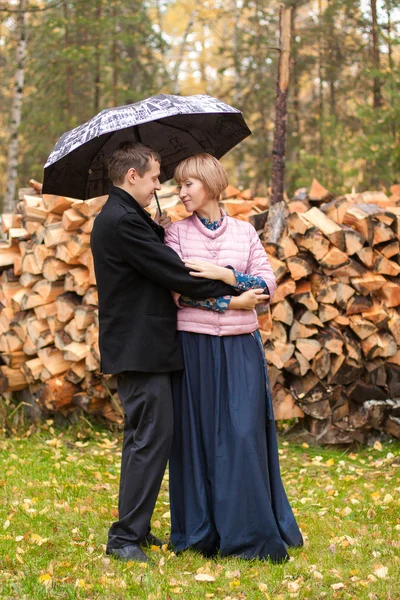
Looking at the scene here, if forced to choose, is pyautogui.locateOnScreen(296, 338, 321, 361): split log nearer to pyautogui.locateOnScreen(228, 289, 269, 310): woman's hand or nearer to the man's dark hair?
pyautogui.locateOnScreen(228, 289, 269, 310): woman's hand

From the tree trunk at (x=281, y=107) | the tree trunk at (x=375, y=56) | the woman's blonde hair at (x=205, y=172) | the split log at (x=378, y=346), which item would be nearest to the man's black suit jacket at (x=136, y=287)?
the woman's blonde hair at (x=205, y=172)

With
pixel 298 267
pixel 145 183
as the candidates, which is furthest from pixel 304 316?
pixel 145 183

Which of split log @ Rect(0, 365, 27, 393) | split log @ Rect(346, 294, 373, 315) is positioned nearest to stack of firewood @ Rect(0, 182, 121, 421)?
split log @ Rect(0, 365, 27, 393)

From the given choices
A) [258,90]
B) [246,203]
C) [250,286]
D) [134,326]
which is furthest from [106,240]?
[258,90]

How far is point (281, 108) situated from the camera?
6.02m

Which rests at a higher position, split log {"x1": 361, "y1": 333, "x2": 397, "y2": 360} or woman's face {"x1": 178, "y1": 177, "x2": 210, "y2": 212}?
woman's face {"x1": 178, "y1": 177, "x2": 210, "y2": 212}

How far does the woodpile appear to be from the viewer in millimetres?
5055

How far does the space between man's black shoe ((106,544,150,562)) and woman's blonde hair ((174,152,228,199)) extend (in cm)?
161

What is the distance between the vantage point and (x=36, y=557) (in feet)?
10.7

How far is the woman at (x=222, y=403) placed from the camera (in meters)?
3.19

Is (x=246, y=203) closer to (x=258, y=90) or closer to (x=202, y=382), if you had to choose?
(x=202, y=382)

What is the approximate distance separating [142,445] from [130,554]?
1.62ft

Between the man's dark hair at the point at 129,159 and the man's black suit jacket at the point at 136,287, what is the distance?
0.26ft

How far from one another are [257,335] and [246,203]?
244 centimetres
